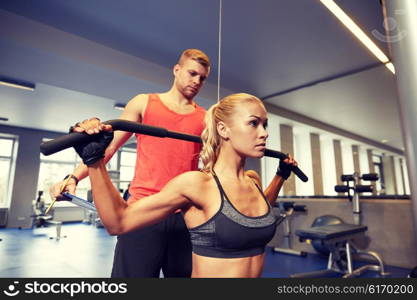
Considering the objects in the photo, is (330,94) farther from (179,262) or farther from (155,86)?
(179,262)

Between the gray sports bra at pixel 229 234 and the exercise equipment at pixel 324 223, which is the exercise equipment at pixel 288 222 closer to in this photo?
the exercise equipment at pixel 324 223

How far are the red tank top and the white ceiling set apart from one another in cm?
222

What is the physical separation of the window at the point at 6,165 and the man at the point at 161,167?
29.8ft

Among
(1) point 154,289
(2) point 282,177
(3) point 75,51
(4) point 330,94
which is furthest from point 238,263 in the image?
(4) point 330,94

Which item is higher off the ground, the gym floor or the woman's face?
the woman's face

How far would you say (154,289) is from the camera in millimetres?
810

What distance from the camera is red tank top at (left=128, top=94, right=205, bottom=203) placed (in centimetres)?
115

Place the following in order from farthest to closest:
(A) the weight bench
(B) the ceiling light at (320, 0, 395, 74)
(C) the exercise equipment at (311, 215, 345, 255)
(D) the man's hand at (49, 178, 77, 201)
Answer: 1. (C) the exercise equipment at (311, 215, 345, 255)
2. (B) the ceiling light at (320, 0, 395, 74)
3. (A) the weight bench
4. (D) the man's hand at (49, 178, 77, 201)

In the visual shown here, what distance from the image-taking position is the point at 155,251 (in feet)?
3.62

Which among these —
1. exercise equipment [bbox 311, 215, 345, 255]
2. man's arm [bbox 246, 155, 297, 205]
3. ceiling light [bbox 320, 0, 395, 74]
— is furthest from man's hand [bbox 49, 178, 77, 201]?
exercise equipment [bbox 311, 215, 345, 255]

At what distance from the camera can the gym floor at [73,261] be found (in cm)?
324

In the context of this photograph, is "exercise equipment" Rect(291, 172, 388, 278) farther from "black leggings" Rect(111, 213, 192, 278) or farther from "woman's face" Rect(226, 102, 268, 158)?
"woman's face" Rect(226, 102, 268, 158)

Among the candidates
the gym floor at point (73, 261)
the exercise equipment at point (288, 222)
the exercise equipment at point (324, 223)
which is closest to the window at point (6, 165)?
the gym floor at point (73, 261)

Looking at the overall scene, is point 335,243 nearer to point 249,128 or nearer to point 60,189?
point 249,128
